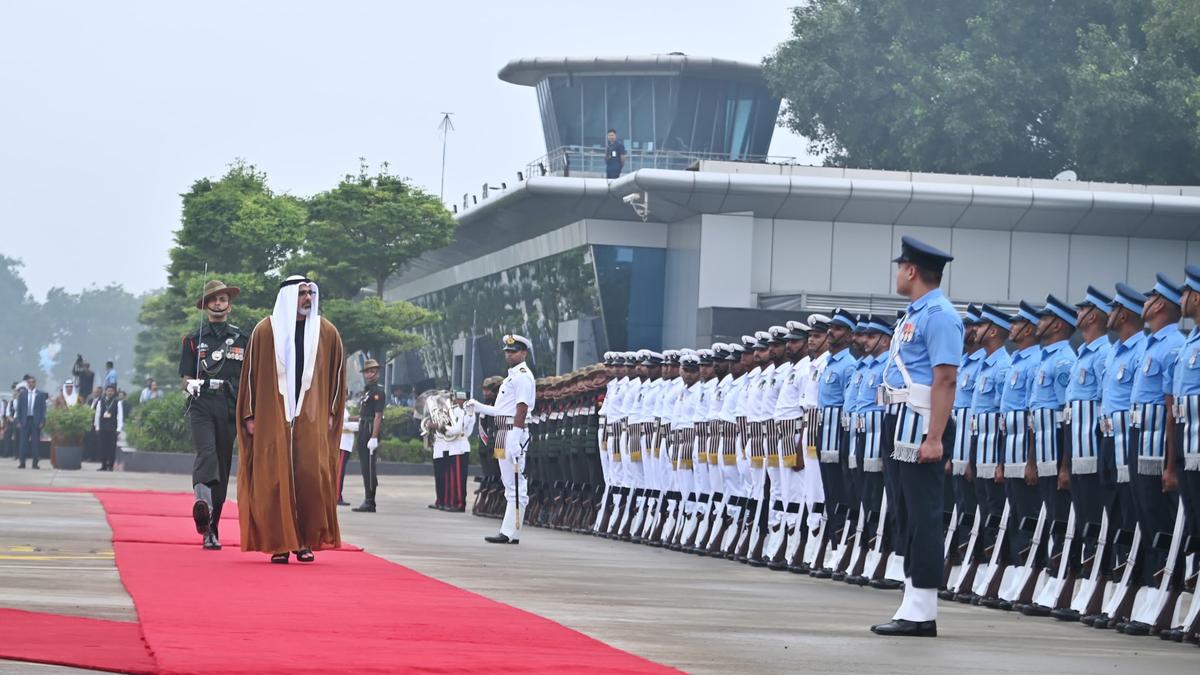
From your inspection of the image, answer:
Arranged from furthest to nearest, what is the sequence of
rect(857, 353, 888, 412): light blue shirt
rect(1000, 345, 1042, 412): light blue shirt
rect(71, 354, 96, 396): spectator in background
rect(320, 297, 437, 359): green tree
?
rect(71, 354, 96, 396): spectator in background < rect(320, 297, 437, 359): green tree < rect(857, 353, 888, 412): light blue shirt < rect(1000, 345, 1042, 412): light blue shirt

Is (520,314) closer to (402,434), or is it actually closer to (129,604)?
(402,434)

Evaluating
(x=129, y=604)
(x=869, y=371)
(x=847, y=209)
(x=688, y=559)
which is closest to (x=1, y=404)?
(x=847, y=209)

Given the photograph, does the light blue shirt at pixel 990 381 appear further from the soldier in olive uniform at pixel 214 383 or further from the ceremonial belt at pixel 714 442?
the soldier in olive uniform at pixel 214 383

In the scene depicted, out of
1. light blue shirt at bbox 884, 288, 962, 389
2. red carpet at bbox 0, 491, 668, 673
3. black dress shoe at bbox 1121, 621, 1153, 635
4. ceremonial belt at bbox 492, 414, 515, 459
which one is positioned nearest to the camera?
red carpet at bbox 0, 491, 668, 673

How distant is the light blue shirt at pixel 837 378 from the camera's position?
51.0ft

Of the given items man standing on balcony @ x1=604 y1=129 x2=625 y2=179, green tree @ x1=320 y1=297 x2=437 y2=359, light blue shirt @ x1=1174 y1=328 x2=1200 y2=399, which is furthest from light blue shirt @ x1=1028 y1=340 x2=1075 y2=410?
man standing on balcony @ x1=604 y1=129 x2=625 y2=179

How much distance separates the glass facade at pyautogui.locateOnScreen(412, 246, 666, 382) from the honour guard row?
26651 mm

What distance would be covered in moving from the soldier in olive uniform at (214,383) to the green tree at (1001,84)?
44.1 metres

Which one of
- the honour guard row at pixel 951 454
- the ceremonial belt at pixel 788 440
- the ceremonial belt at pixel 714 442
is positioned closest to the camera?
the honour guard row at pixel 951 454

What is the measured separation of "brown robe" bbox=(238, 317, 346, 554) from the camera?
1305 cm

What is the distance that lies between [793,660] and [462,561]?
278 inches

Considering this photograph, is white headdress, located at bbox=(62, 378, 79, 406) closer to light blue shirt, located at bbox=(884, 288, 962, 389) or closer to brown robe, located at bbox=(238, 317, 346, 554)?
brown robe, located at bbox=(238, 317, 346, 554)

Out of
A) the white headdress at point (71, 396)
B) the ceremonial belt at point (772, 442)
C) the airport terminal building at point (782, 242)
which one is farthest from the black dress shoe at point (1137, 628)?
the white headdress at point (71, 396)

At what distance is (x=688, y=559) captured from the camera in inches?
702
